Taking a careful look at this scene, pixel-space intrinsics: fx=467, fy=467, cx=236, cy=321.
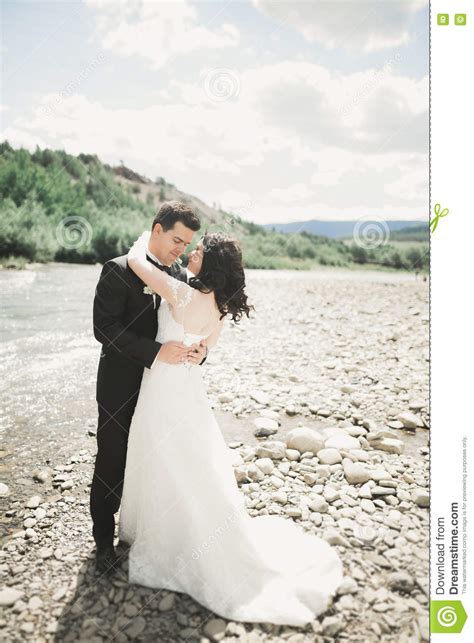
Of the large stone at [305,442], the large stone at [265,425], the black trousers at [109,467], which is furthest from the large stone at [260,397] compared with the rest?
the black trousers at [109,467]

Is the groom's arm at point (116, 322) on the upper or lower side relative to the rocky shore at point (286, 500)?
upper

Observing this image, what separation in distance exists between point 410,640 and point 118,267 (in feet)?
9.02

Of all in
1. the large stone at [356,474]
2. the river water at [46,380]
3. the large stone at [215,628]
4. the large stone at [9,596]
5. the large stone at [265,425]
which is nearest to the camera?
the large stone at [215,628]

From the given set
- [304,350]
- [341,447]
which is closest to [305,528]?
[341,447]

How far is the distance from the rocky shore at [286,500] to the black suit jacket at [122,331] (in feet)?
3.95

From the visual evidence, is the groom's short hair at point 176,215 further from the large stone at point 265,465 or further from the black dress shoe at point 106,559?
the large stone at point 265,465

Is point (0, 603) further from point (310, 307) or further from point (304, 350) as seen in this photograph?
point (310, 307)

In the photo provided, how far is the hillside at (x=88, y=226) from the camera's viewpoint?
21.2 metres

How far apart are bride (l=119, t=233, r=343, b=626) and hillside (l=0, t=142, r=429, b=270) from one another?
7.39 metres

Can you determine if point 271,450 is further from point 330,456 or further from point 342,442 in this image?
point 342,442

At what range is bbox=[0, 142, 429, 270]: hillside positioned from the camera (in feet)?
69.5

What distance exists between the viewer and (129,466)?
3.13 meters

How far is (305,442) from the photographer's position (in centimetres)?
476
